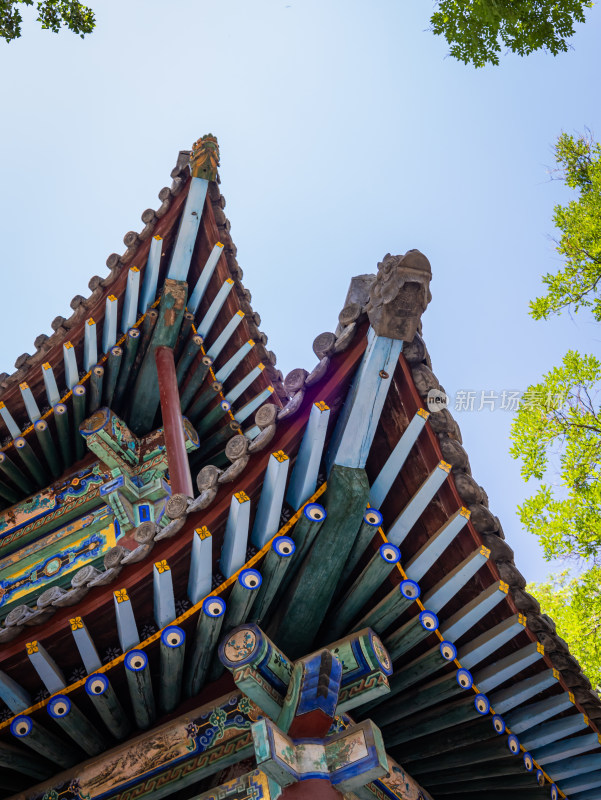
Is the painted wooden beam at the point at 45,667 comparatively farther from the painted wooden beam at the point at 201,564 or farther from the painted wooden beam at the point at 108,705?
the painted wooden beam at the point at 201,564

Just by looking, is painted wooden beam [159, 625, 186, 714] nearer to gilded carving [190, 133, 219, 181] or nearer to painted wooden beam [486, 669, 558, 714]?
painted wooden beam [486, 669, 558, 714]

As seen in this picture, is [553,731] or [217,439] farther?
[217,439]

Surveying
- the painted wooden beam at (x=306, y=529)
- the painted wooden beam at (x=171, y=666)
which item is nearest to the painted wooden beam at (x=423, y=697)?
the painted wooden beam at (x=306, y=529)

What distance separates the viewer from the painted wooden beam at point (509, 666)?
4.61 meters

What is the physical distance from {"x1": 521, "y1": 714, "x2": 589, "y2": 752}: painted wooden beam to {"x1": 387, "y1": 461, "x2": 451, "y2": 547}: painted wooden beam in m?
1.64

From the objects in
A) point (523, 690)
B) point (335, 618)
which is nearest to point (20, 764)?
point (335, 618)

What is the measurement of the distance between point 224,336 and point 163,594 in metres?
4.47

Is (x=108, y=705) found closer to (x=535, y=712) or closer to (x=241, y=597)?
(x=241, y=597)

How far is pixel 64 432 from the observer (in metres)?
8.00

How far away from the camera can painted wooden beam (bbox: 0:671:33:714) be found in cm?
402

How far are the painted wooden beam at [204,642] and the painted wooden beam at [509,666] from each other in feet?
5.62

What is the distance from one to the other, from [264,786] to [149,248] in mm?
5722

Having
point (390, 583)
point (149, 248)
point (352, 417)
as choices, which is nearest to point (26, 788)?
point (390, 583)

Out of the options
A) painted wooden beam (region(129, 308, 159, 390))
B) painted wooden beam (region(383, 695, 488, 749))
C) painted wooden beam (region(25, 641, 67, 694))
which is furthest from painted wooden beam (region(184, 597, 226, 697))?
painted wooden beam (region(129, 308, 159, 390))
